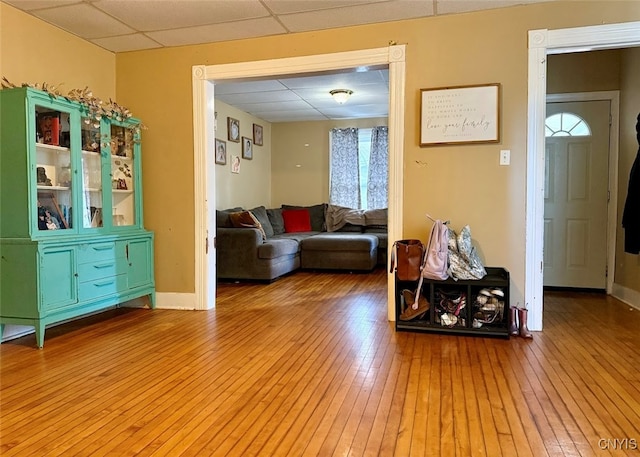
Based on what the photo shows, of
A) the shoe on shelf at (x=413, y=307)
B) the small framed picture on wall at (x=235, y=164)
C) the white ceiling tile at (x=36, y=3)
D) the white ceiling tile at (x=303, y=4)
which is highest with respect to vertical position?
the white ceiling tile at (x=303, y=4)

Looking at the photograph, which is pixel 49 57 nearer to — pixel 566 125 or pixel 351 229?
pixel 351 229

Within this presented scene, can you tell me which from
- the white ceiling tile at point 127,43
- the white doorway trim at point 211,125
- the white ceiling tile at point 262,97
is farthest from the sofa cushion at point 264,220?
the white ceiling tile at point 127,43

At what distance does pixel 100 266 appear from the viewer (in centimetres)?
327

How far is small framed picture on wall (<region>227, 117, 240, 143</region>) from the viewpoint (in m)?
6.21

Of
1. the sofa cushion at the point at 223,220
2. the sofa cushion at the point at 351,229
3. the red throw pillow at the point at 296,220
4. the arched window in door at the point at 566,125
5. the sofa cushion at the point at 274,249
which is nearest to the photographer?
the arched window in door at the point at 566,125

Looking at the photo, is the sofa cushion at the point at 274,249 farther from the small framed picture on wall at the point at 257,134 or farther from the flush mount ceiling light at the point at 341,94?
the small framed picture on wall at the point at 257,134

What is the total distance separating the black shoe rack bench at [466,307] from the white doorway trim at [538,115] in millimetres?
277

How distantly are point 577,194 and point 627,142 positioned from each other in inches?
25.1

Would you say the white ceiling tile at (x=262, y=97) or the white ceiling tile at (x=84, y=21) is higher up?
the white ceiling tile at (x=262, y=97)

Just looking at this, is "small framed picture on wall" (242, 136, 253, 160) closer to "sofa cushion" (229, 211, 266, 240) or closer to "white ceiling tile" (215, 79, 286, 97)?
"white ceiling tile" (215, 79, 286, 97)

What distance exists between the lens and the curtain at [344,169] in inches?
287

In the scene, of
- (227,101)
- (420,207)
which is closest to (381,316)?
(420,207)

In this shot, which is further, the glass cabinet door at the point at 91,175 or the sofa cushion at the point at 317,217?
the sofa cushion at the point at 317,217

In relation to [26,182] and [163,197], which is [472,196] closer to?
[163,197]
